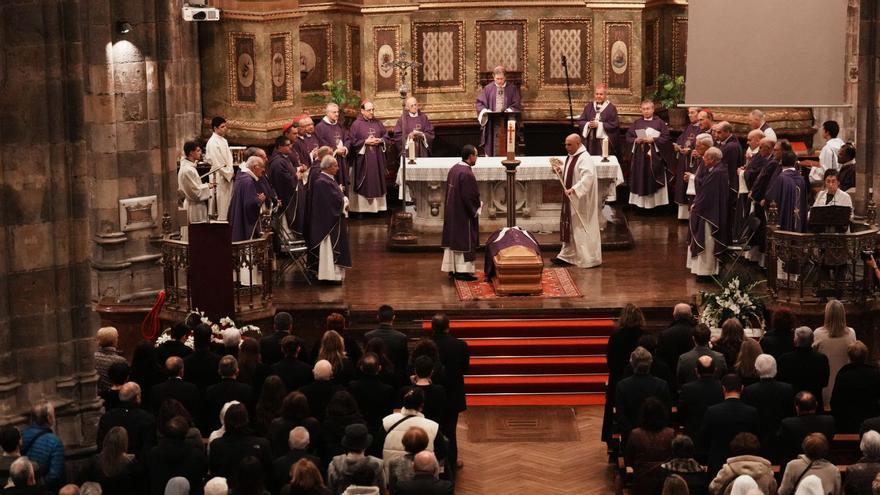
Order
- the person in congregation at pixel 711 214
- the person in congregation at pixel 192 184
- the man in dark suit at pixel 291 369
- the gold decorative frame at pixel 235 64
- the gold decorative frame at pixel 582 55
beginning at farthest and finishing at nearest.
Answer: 1. the gold decorative frame at pixel 582 55
2. the gold decorative frame at pixel 235 64
3. the person in congregation at pixel 711 214
4. the person in congregation at pixel 192 184
5. the man in dark suit at pixel 291 369

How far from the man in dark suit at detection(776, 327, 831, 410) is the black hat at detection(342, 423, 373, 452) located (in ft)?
13.8

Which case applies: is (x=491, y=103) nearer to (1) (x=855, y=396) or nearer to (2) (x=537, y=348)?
(2) (x=537, y=348)

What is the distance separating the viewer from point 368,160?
23547 mm

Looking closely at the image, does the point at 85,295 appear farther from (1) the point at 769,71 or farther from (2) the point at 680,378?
(1) the point at 769,71

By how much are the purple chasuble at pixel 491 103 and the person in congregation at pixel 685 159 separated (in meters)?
2.93

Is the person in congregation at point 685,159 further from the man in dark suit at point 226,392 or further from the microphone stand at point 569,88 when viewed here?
the man in dark suit at point 226,392

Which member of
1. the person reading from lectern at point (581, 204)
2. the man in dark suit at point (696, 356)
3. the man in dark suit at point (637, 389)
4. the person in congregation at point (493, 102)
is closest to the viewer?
the man in dark suit at point (637, 389)

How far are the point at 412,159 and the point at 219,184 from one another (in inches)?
140

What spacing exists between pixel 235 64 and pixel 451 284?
5855 millimetres

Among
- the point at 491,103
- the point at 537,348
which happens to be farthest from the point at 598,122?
the point at 537,348

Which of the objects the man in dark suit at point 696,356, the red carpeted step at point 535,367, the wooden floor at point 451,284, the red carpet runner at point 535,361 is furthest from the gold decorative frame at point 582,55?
the man in dark suit at point 696,356

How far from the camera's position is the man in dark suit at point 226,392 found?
1230 centimetres

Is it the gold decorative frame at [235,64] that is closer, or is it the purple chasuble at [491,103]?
the gold decorative frame at [235,64]

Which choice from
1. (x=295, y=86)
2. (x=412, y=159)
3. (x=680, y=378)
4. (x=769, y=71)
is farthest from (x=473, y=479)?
(x=295, y=86)
